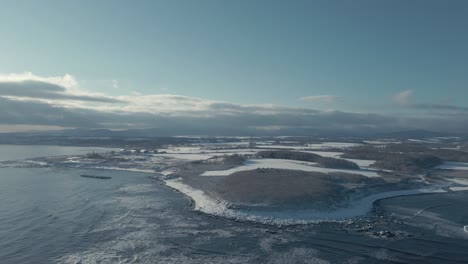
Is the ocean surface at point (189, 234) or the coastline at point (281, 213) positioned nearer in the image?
the ocean surface at point (189, 234)

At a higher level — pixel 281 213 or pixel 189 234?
pixel 281 213

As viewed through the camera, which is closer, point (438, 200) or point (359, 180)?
point (438, 200)

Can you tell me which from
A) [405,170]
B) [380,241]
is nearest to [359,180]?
[405,170]

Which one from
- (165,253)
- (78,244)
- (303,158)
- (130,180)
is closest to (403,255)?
(165,253)

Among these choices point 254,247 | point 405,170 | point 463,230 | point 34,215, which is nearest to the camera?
point 254,247

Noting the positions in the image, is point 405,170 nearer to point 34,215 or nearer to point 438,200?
point 438,200

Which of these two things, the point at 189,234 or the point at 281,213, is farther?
the point at 281,213

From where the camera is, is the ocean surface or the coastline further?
the coastline

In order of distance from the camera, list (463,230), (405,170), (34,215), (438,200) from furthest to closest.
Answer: (405,170), (438,200), (34,215), (463,230)
